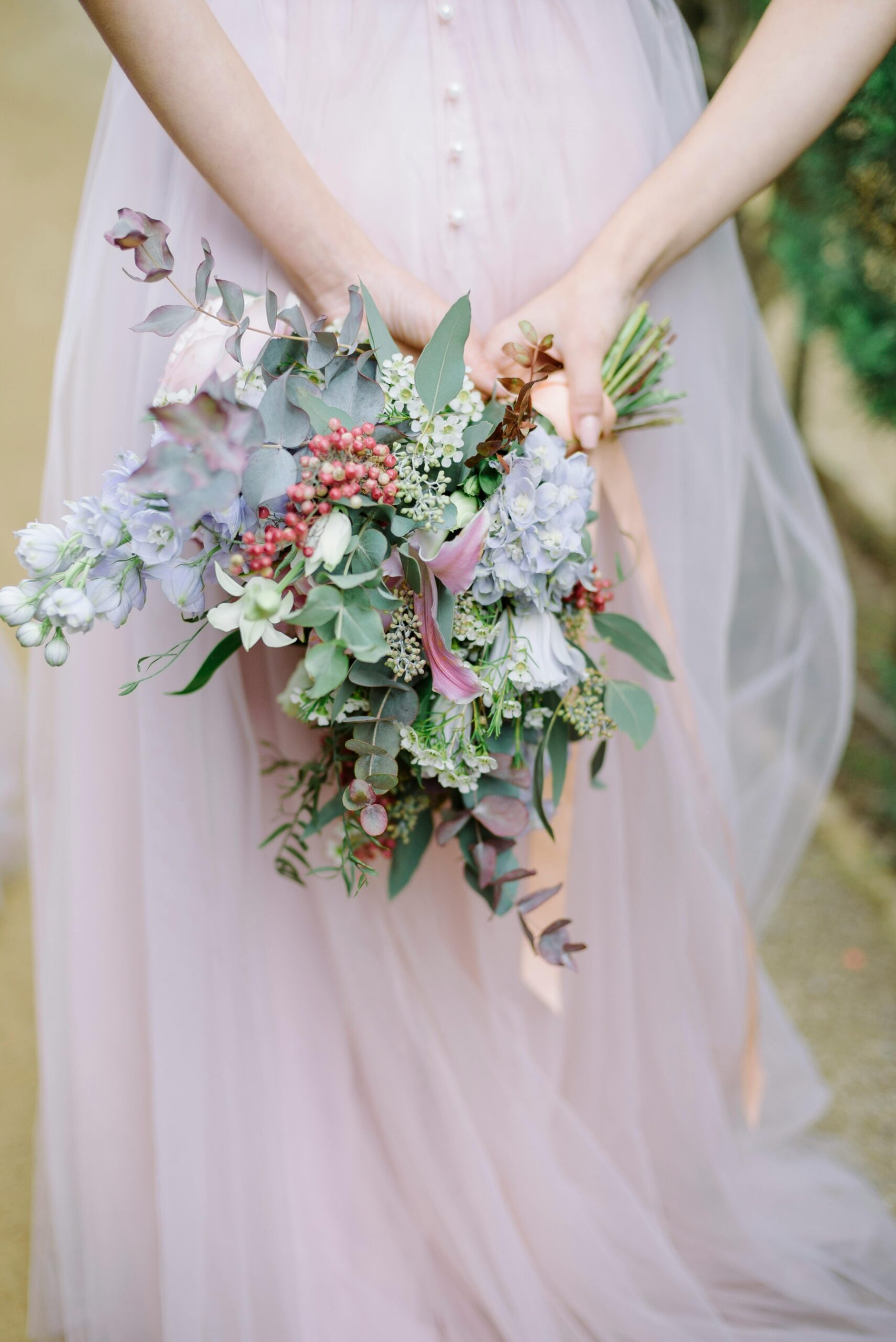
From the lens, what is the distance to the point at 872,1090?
1516 mm

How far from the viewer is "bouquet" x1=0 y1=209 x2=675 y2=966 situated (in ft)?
1.92

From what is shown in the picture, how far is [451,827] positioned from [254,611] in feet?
1.12

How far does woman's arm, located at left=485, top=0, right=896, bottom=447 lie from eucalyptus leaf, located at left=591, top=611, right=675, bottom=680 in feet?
0.64

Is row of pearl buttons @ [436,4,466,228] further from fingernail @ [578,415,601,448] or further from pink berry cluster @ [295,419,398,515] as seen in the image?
pink berry cluster @ [295,419,398,515]

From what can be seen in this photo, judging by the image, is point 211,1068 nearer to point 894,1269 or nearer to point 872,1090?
point 894,1269

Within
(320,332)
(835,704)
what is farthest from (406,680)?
(835,704)

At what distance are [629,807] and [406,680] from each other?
0.60 metres

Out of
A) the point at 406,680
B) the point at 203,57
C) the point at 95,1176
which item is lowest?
the point at 95,1176

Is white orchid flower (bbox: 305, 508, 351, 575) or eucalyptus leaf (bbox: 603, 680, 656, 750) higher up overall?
white orchid flower (bbox: 305, 508, 351, 575)

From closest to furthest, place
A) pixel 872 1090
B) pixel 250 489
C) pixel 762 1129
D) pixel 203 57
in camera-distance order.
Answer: pixel 250 489, pixel 203 57, pixel 762 1129, pixel 872 1090

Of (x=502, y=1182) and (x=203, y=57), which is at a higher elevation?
(x=203, y=57)

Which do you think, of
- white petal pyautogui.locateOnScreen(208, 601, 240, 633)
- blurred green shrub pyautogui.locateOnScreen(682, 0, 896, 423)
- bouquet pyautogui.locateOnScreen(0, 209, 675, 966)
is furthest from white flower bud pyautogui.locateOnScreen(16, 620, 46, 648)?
blurred green shrub pyautogui.locateOnScreen(682, 0, 896, 423)

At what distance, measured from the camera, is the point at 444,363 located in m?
0.66

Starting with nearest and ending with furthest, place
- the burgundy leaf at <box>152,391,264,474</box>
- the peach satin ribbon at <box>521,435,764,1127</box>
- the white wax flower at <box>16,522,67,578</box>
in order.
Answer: the burgundy leaf at <box>152,391,264,474</box>, the white wax flower at <box>16,522,67,578</box>, the peach satin ribbon at <box>521,435,764,1127</box>
